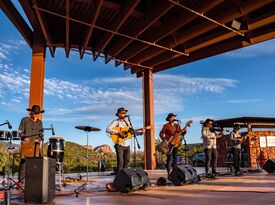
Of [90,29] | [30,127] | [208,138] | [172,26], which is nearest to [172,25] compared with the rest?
[172,26]

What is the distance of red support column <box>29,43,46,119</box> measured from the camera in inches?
415

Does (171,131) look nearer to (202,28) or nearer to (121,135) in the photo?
(121,135)

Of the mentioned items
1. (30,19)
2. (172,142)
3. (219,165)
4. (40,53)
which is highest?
(30,19)

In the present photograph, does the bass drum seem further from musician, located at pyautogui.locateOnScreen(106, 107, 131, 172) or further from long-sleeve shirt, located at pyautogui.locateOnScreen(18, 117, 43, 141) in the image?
musician, located at pyautogui.locateOnScreen(106, 107, 131, 172)

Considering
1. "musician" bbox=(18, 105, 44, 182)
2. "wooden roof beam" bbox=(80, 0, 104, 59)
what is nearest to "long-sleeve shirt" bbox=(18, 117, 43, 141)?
"musician" bbox=(18, 105, 44, 182)

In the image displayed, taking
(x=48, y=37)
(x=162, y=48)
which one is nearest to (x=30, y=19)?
(x=48, y=37)

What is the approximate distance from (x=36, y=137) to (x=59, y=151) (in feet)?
2.22

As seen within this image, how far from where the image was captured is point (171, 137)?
7.36 metres

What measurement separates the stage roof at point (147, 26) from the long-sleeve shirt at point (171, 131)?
317cm

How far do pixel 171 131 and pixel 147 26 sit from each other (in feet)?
12.6

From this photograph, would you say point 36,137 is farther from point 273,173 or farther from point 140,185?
point 273,173

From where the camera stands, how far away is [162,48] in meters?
11.6

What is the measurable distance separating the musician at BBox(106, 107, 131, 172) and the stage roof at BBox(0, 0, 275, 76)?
11.7 ft

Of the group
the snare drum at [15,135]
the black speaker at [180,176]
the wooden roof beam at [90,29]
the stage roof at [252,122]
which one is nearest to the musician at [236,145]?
the black speaker at [180,176]
